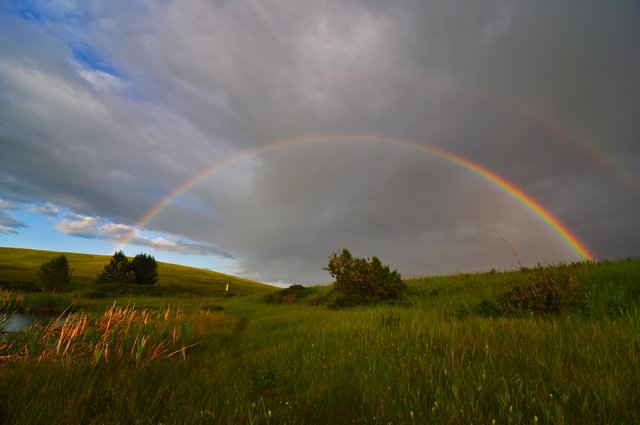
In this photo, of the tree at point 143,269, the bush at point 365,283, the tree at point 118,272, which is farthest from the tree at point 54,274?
the bush at point 365,283

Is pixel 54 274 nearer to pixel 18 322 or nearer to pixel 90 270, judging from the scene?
pixel 18 322

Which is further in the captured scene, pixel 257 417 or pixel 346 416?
pixel 346 416

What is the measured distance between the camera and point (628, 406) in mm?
2926

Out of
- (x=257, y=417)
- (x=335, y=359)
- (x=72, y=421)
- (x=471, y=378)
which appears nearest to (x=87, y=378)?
(x=72, y=421)

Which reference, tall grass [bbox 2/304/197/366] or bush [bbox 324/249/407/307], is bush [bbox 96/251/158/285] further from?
tall grass [bbox 2/304/197/366]

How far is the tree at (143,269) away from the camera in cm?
5872

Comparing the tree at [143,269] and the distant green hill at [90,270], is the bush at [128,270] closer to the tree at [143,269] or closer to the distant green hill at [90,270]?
the tree at [143,269]

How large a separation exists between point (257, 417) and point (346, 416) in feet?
3.20

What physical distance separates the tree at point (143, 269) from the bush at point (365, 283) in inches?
2160

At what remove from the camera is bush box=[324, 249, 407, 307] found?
1538cm

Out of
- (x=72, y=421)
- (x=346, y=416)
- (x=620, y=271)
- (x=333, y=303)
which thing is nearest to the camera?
(x=72, y=421)

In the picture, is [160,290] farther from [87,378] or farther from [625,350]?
[625,350]

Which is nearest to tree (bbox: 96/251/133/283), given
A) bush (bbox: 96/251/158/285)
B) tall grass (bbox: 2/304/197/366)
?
bush (bbox: 96/251/158/285)

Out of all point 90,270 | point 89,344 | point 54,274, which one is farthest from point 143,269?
point 89,344
